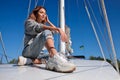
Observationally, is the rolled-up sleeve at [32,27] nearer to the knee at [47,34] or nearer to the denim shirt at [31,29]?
the denim shirt at [31,29]

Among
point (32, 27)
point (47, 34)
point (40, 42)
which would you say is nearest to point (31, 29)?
point (32, 27)

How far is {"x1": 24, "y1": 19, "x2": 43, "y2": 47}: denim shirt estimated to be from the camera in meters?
3.97

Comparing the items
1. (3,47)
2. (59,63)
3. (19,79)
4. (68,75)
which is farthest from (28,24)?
(3,47)

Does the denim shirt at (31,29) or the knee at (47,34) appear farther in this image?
the denim shirt at (31,29)

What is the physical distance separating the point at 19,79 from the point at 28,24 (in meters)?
1.66

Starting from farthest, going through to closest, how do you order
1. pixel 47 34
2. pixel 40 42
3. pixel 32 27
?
1. pixel 32 27
2. pixel 40 42
3. pixel 47 34

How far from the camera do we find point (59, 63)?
329 cm

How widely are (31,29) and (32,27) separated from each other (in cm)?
5

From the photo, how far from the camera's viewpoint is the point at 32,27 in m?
4.08

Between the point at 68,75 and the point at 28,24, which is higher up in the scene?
the point at 28,24

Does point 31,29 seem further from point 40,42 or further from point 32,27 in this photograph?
point 40,42

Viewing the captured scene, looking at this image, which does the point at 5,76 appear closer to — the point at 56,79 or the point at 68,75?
the point at 56,79

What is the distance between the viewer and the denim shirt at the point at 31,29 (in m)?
3.97

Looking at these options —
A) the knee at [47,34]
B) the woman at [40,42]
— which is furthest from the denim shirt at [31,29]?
the knee at [47,34]
